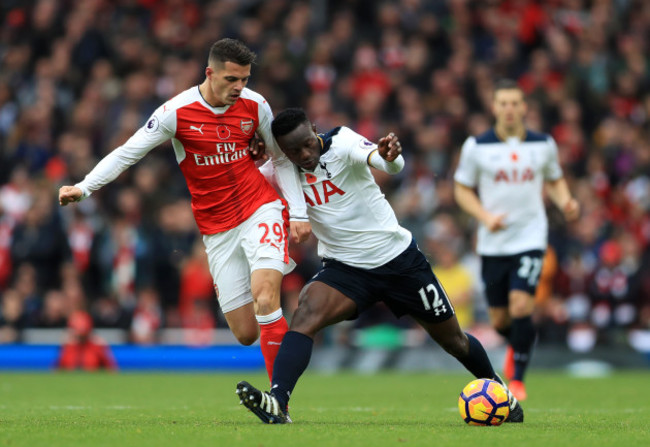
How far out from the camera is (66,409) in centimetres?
926

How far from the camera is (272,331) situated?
7906 millimetres

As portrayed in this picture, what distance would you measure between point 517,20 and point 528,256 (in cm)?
1178

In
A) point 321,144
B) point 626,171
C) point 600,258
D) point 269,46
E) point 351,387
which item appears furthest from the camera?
point 269,46

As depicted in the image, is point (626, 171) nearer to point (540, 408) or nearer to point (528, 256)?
point (528, 256)

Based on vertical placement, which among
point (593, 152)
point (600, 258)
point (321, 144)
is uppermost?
point (321, 144)

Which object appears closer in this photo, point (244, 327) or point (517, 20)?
point (244, 327)

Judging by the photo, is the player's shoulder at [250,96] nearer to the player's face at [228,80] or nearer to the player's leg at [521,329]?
the player's face at [228,80]

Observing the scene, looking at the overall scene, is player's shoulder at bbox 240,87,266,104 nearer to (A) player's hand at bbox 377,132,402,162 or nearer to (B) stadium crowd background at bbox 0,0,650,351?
(A) player's hand at bbox 377,132,402,162

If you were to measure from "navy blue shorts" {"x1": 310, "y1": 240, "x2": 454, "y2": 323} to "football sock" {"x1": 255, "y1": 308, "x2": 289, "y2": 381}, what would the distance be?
0.42 m

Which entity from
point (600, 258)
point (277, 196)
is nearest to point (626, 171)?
point (600, 258)

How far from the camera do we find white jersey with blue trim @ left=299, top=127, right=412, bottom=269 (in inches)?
305

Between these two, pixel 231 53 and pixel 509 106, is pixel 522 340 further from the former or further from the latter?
pixel 231 53

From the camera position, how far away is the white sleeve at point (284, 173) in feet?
25.5

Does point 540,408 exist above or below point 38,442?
below
